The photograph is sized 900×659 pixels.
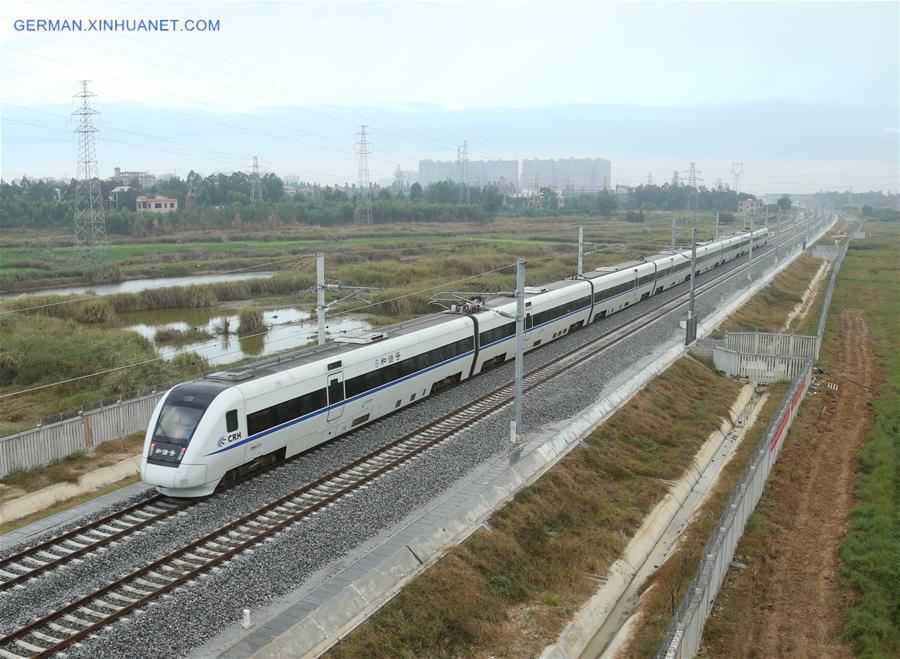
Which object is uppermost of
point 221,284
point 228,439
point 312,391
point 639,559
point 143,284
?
point 312,391

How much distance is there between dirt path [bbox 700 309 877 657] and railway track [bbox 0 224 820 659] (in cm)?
823

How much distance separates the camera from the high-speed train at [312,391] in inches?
668

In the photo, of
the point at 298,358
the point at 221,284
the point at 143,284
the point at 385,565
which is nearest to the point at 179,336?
the point at 221,284

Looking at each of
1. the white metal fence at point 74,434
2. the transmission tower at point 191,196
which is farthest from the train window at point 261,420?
the transmission tower at point 191,196

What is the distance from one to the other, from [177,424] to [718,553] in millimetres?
11623

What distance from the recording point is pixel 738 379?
119ft

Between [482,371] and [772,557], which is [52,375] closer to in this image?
[482,371]

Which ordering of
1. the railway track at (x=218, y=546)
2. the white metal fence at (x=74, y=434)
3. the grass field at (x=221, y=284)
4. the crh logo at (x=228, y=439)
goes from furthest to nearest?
1. the grass field at (x=221, y=284)
2. the white metal fence at (x=74, y=434)
3. the crh logo at (x=228, y=439)
4. the railway track at (x=218, y=546)

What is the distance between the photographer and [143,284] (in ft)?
217

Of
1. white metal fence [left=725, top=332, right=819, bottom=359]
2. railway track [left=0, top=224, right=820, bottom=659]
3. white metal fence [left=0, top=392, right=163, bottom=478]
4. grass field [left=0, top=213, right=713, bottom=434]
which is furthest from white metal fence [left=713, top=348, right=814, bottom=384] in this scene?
white metal fence [left=0, top=392, right=163, bottom=478]

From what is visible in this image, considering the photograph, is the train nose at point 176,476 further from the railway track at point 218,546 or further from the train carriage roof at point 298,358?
the train carriage roof at point 298,358

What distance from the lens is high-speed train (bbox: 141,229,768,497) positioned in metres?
17.0

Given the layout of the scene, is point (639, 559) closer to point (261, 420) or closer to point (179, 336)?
point (261, 420)

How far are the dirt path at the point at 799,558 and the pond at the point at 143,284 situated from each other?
47.5 meters
